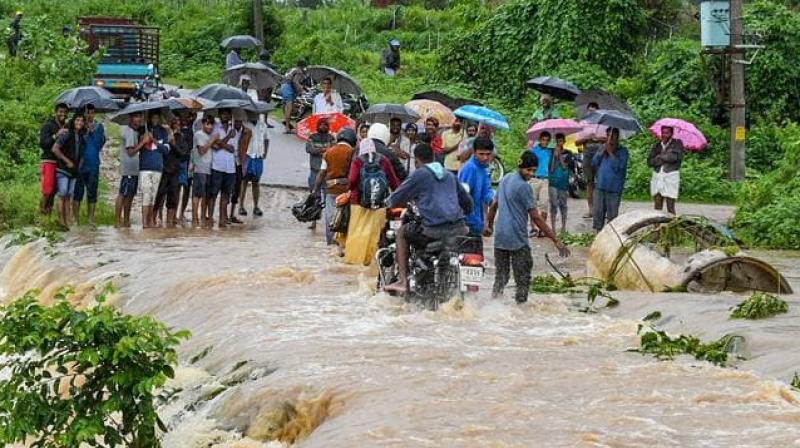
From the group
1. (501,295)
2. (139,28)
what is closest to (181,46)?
(139,28)

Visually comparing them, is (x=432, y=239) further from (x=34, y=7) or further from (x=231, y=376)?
(x=34, y=7)

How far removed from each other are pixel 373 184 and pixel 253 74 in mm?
15020

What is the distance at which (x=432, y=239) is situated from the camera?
44.2ft

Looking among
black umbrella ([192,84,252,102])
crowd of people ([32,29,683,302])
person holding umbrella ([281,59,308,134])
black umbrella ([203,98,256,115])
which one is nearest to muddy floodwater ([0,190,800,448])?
crowd of people ([32,29,683,302])

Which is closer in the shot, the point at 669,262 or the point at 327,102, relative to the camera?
the point at 669,262

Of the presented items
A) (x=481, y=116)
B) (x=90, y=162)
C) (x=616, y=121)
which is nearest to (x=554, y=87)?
(x=616, y=121)

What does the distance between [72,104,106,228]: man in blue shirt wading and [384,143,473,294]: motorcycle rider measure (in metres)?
7.74

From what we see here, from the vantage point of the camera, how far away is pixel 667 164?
19.5 meters

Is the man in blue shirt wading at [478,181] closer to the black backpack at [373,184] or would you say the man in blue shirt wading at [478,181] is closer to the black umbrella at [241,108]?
the black backpack at [373,184]

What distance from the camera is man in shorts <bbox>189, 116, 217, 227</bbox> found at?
68.1ft

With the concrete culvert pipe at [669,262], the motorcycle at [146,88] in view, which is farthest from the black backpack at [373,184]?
the motorcycle at [146,88]

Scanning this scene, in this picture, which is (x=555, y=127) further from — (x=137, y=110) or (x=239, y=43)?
(x=239, y=43)

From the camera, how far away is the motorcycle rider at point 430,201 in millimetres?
Answer: 13375

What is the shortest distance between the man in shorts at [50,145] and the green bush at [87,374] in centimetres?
938
